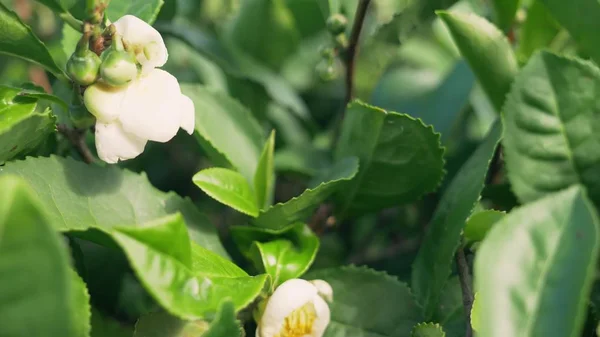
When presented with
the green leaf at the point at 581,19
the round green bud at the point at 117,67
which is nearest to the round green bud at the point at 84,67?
the round green bud at the point at 117,67

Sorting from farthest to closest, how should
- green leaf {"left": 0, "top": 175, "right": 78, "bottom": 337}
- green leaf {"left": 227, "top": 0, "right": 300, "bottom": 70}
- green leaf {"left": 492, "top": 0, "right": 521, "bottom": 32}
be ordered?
green leaf {"left": 227, "top": 0, "right": 300, "bottom": 70} < green leaf {"left": 492, "top": 0, "right": 521, "bottom": 32} < green leaf {"left": 0, "top": 175, "right": 78, "bottom": 337}

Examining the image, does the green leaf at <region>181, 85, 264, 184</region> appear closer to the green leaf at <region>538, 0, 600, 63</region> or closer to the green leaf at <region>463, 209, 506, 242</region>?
the green leaf at <region>463, 209, 506, 242</region>

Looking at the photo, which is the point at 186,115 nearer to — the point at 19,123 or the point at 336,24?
the point at 19,123

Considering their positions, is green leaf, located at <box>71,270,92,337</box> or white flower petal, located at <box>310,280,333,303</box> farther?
white flower petal, located at <box>310,280,333,303</box>

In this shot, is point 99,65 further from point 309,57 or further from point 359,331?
point 309,57

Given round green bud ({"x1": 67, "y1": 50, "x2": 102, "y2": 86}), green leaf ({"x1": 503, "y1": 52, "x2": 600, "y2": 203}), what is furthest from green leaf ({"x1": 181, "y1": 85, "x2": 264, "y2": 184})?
green leaf ({"x1": 503, "y1": 52, "x2": 600, "y2": 203})

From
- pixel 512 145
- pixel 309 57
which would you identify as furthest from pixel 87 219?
pixel 309 57
